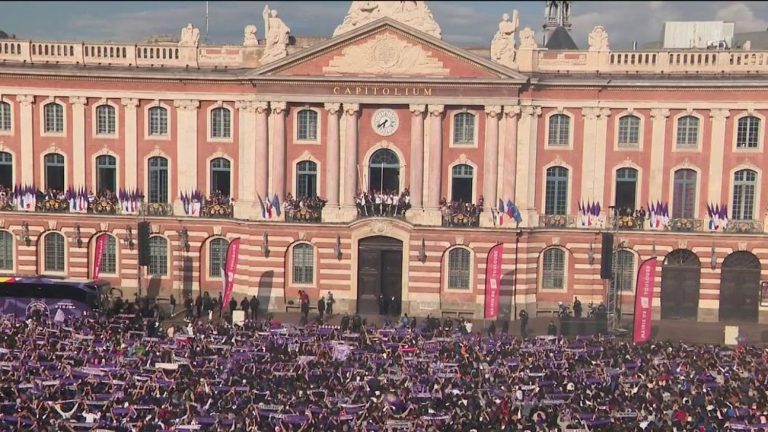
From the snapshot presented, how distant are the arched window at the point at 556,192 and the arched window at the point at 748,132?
11468mm

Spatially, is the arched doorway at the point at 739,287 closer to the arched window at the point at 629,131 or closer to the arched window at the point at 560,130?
the arched window at the point at 629,131

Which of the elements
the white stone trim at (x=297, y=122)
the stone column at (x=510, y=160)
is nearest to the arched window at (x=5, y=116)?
the white stone trim at (x=297, y=122)

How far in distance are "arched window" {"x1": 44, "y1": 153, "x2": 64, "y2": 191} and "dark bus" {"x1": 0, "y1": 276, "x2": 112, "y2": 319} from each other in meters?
11.8

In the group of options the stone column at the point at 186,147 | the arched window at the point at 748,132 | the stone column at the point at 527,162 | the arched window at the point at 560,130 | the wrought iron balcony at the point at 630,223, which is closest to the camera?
the arched window at the point at 748,132

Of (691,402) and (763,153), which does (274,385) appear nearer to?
(691,402)

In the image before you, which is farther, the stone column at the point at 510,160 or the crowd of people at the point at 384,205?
the crowd of people at the point at 384,205

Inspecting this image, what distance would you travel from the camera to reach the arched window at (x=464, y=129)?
2451 inches

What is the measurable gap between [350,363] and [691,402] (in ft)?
48.3

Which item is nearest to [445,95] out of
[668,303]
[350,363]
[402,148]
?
[402,148]

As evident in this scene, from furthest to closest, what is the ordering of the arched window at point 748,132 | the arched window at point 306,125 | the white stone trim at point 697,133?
the arched window at point 306,125 → the white stone trim at point 697,133 → the arched window at point 748,132

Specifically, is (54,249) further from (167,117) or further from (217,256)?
(167,117)

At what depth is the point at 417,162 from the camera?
62.1 m

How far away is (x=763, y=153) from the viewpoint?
200ft

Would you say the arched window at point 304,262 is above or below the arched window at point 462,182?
below
